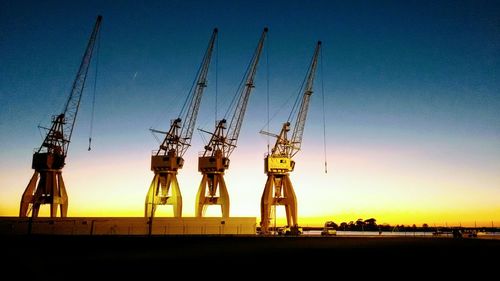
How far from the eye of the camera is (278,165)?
387 ft

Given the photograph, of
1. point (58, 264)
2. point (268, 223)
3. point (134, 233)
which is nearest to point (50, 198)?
point (134, 233)

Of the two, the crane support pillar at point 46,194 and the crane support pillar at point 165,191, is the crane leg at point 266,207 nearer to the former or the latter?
the crane support pillar at point 165,191

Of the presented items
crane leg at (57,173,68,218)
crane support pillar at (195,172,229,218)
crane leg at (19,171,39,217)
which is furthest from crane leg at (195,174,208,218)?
crane leg at (19,171,39,217)

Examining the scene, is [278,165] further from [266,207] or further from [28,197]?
[28,197]

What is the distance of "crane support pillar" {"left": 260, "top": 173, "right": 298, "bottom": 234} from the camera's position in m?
116

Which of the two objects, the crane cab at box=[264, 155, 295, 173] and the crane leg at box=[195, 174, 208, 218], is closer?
the crane leg at box=[195, 174, 208, 218]

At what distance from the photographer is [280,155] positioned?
123 meters

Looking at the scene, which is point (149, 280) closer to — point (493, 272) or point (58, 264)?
point (58, 264)

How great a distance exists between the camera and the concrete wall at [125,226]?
81250 millimetres

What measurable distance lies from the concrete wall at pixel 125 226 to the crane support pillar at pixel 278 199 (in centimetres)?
2127

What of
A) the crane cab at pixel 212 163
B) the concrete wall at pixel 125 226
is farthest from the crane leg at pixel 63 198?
the crane cab at pixel 212 163

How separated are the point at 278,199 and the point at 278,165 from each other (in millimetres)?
9775

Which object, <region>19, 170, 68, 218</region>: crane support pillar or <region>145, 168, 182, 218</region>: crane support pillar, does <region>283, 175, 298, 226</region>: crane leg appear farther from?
<region>19, 170, 68, 218</region>: crane support pillar

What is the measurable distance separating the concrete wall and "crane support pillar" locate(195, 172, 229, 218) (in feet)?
60.7
